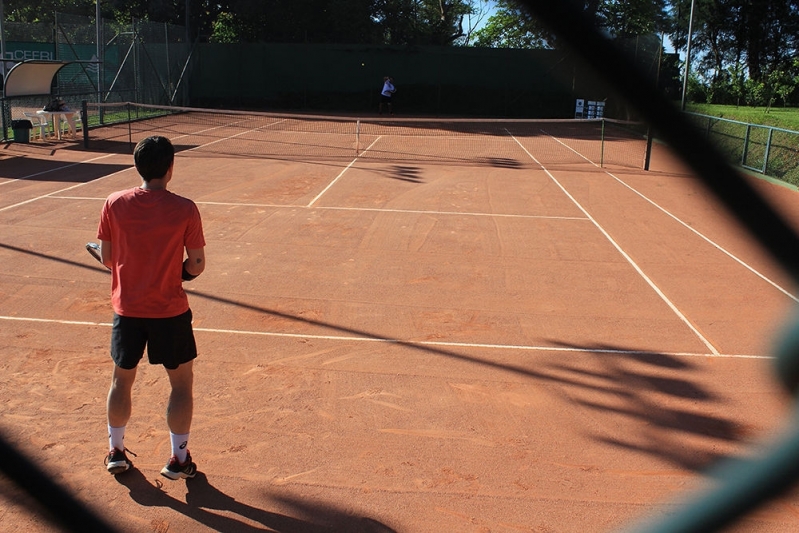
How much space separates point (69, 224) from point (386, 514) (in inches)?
340

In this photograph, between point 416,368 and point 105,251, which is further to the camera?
point 416,368

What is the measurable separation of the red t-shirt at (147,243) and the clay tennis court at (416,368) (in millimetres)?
1127

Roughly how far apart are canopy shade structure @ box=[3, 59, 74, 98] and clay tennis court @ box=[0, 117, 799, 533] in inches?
340

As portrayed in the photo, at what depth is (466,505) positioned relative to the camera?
14.3 ft

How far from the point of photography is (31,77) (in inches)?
810

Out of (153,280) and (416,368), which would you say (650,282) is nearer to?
(416,368)

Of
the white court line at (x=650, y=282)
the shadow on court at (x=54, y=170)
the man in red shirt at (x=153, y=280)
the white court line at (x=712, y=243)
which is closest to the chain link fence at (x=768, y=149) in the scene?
the white court line at (x=712, y=243)

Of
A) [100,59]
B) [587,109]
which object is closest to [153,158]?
[100,59]

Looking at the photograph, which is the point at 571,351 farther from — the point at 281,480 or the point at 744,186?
the point at 744,186

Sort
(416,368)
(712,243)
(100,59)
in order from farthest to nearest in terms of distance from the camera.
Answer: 1. (100,59)
2. (712,243)
3. (416,368)

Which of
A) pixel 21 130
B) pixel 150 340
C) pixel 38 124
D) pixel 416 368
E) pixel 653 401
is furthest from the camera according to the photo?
pixel 38 124

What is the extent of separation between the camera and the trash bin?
66.4 feet

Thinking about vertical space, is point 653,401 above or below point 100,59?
below

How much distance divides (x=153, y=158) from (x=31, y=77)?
19114mm
